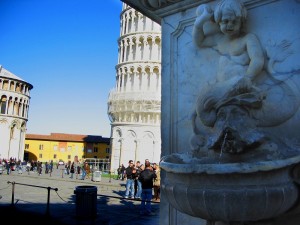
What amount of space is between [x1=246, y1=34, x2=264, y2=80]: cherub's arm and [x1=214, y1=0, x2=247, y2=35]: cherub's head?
0.76 ft

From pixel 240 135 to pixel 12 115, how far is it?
6789 centimetres

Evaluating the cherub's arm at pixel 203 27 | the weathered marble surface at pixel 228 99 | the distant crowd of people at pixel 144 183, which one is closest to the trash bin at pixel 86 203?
the distant crowd of people at pixel 144 183

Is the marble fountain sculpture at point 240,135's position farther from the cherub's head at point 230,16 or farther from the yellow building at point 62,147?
the yellow building at point 62,147

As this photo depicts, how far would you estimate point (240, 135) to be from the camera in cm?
260

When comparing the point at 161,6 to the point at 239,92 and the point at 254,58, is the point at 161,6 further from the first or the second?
the point at 239,92

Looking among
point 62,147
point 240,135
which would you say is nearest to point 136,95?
point 62,147

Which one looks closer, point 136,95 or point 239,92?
point 239,92

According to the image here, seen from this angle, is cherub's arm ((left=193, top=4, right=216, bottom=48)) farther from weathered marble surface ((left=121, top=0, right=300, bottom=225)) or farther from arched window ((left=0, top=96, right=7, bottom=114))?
arched window ((left=0, top=96, right=7, bottom=114))

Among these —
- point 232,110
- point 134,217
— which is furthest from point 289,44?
point 134,217

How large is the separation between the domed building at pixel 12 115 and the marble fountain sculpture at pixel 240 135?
64.6 meters

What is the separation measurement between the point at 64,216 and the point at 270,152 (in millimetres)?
8374

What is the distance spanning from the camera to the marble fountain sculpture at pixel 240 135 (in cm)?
220

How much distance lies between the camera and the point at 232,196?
2141mm

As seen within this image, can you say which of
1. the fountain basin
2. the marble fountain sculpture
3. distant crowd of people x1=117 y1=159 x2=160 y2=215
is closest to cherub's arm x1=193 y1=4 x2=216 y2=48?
the marble fountain sculpture
